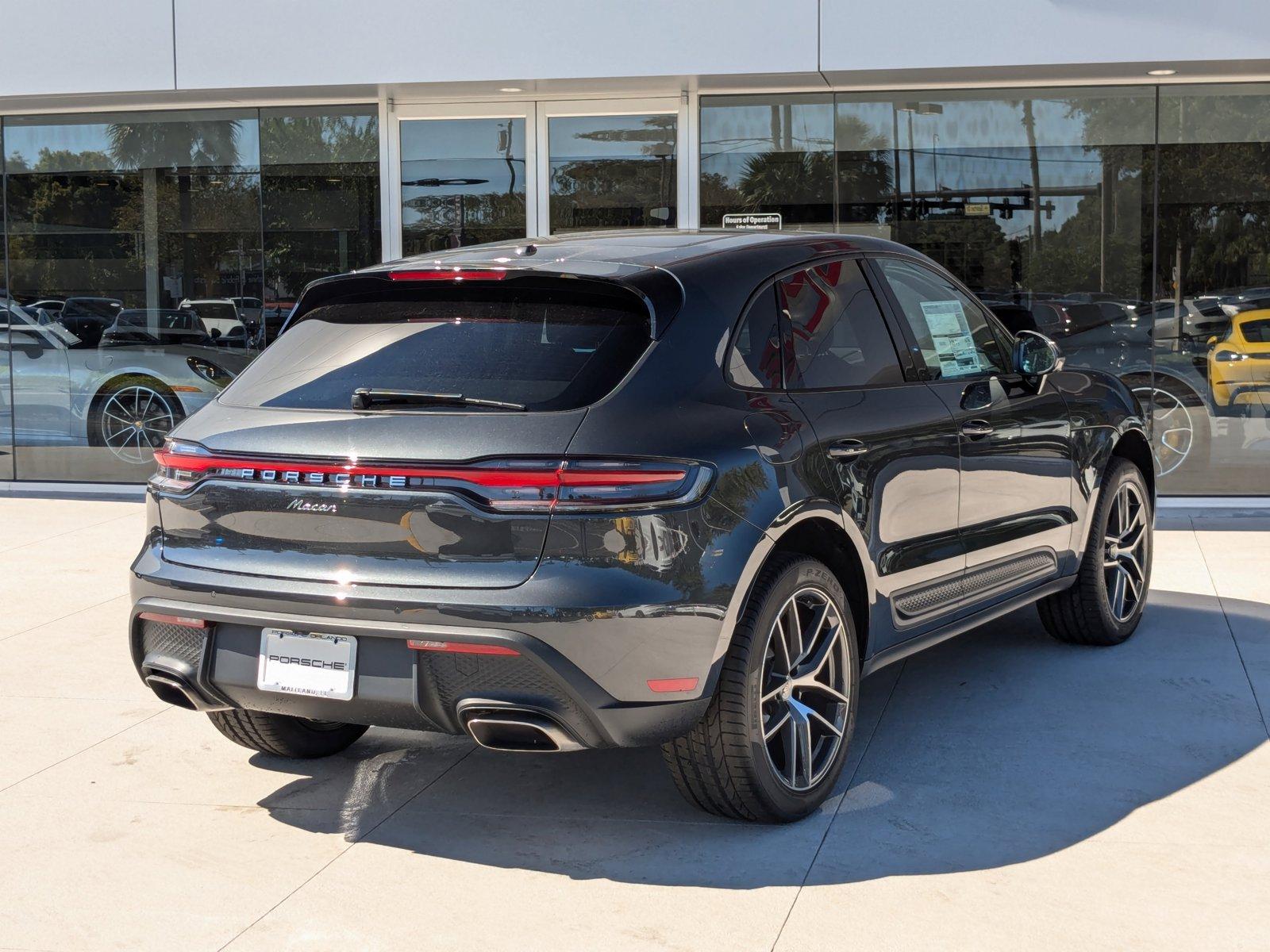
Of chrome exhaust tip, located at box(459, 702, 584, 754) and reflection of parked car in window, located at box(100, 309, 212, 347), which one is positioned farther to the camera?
reflection of parked car in window, located at box(100, 309, 212, 347)

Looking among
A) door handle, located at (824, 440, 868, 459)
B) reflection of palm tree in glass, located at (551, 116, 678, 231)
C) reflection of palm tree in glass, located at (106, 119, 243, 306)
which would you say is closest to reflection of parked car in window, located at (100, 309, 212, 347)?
reflection of palm tree in glass, located at (106, 119, 243, 306)

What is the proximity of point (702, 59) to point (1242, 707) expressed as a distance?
21.0 ft

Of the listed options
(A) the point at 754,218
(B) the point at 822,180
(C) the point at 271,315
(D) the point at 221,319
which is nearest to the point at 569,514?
(A) the point at 754,218

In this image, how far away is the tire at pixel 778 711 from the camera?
13.2ft

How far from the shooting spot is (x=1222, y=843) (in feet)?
13.7

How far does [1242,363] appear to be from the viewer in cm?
1091

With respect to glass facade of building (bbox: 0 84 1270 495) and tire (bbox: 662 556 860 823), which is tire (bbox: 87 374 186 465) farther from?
tire (bbox: 662 556 860 823)

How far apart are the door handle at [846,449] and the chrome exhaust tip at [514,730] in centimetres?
121

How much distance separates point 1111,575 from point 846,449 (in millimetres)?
2563

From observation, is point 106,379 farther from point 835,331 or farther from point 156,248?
point 835,331

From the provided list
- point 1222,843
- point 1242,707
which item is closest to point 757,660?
point 1222,843

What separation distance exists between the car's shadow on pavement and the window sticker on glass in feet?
4.20

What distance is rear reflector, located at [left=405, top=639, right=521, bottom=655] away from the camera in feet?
12.1

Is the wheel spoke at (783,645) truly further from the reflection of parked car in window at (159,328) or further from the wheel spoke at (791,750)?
the reflection of parked car in window at (159,328)
